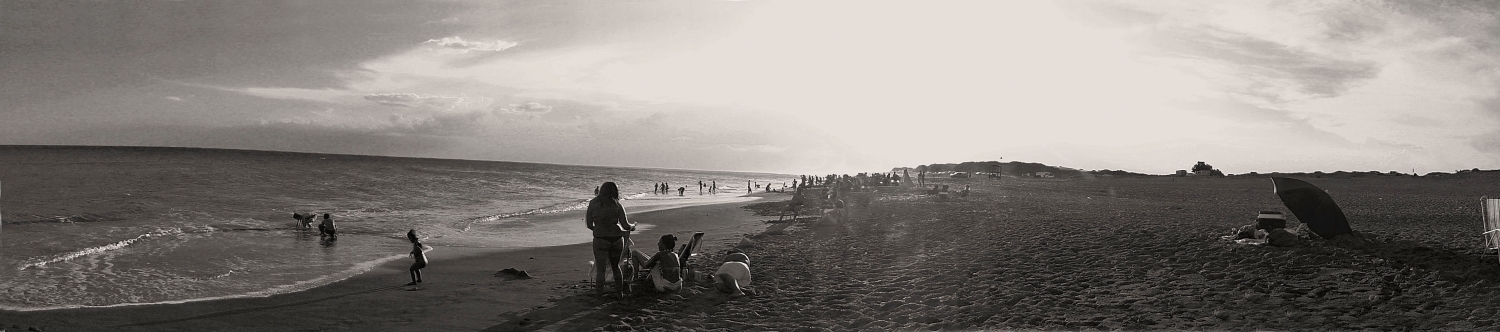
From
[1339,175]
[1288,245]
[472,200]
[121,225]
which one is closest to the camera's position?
[1288,245]

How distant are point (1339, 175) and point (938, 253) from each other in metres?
73.9

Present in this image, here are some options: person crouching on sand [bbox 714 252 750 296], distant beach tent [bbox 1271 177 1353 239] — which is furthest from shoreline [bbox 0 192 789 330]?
distant beach tent [bbox 1271 177 1353 239]

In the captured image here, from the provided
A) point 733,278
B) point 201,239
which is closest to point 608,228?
point 733,278

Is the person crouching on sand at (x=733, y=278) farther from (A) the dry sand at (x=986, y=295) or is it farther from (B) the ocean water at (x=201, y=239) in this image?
(B) the ocean water at (x=201, y=239)

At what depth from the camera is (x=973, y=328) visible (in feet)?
22.2

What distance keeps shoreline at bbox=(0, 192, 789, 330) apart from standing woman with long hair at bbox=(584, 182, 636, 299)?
89 centimetres

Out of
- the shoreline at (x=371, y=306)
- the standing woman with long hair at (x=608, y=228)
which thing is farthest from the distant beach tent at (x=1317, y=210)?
the shoreline at (x=371, y=306)

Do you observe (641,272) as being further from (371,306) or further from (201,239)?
(201,239)

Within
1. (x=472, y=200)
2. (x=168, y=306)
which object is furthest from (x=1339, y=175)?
(x=168, y=306)

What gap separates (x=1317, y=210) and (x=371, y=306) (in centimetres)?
1393

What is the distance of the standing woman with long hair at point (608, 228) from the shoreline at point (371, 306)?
89 centimetres

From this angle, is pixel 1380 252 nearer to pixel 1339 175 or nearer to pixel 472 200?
pixel 472 200

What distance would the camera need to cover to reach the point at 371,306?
8.23m

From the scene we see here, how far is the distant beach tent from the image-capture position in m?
10.5
